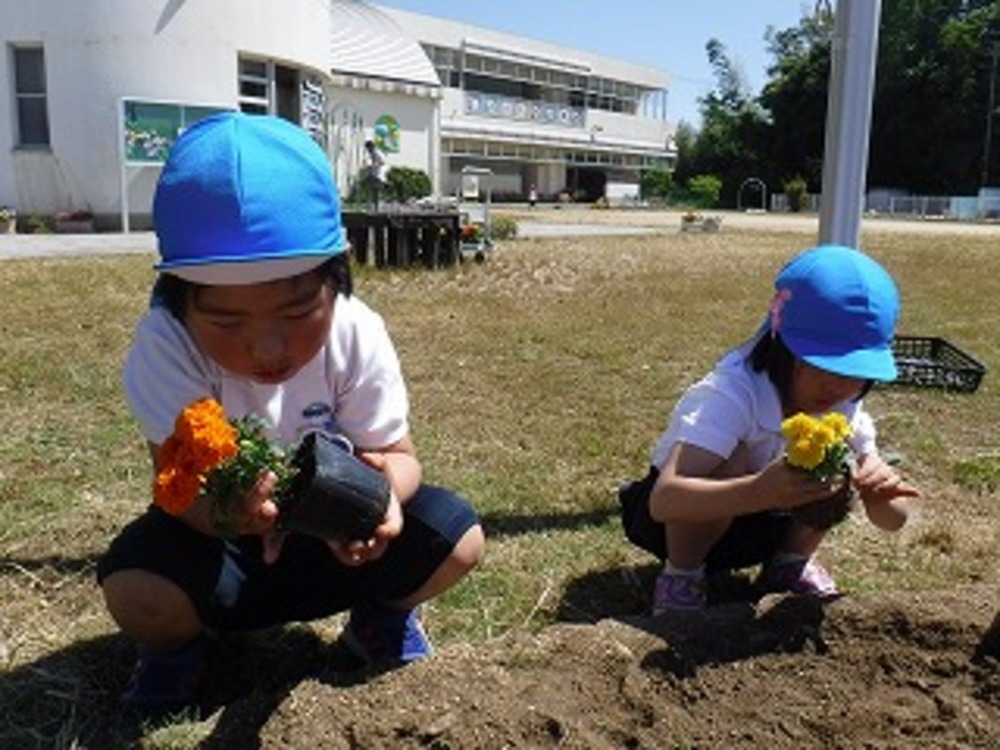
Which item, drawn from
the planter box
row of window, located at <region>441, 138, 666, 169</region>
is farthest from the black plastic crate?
row of window, located at <region>441, 138, 666, 169</region>

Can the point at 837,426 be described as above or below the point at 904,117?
below

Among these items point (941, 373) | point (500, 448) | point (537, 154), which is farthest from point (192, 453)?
point (537, 154)

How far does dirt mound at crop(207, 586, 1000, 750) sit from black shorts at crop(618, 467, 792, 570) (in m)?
0.36

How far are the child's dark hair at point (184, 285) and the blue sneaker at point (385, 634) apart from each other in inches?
27.9

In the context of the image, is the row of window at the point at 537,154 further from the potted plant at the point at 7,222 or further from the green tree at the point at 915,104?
the potted plant at the point at 7,222

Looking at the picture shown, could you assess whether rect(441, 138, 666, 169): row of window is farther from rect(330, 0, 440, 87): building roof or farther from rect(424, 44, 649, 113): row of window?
rect(330, 0, 440, 87): building roof

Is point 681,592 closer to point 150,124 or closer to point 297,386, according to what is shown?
point 297,386

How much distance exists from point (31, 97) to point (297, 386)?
1771 centimetres

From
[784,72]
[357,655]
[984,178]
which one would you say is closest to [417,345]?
[357,655]

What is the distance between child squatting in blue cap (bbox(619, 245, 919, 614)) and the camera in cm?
214

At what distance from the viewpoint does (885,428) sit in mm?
4414

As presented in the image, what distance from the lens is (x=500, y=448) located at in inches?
158

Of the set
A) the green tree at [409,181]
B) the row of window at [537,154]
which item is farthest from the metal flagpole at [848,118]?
the row of window at [537,154]

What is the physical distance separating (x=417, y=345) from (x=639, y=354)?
4.38 feet
